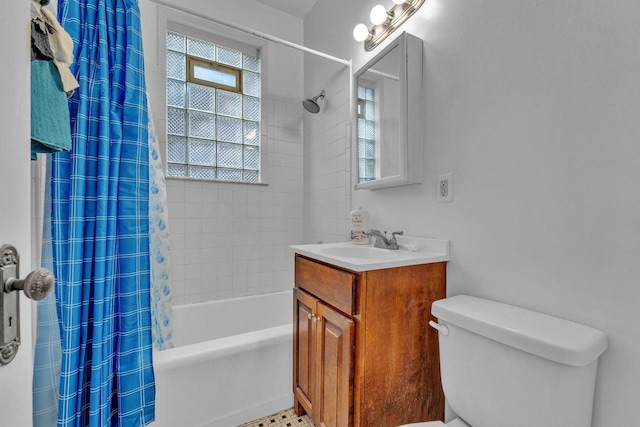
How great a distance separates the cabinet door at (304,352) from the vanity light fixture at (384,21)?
1.41 meters

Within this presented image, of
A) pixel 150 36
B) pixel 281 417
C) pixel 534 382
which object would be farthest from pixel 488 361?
pixel 150 36

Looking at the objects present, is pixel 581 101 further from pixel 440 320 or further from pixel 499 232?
pixel 440 320

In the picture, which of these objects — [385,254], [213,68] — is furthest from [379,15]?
[213,68]

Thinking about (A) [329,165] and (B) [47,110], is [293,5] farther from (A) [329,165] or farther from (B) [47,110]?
(B) [47,110]

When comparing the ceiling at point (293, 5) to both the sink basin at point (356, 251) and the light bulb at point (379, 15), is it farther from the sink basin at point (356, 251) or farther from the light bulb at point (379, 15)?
the sink basin at point (356, 251)

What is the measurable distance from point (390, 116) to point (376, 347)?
104cm

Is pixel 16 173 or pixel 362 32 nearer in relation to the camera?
pixel 16 173

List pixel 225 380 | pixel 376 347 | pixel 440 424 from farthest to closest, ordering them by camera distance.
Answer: pixel 225 380 < pixel 376 347 < pixel 440 424

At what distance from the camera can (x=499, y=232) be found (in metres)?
0.97

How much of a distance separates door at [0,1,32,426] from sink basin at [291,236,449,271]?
79 cm

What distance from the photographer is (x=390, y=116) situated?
136cm

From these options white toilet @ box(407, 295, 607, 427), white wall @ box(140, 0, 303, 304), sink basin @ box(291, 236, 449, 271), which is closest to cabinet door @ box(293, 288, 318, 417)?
sink basin @ box(291, 236, 449, 271)

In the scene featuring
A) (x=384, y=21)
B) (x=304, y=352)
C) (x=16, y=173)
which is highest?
(x=384, y=21)

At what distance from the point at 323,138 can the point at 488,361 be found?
1.77m
